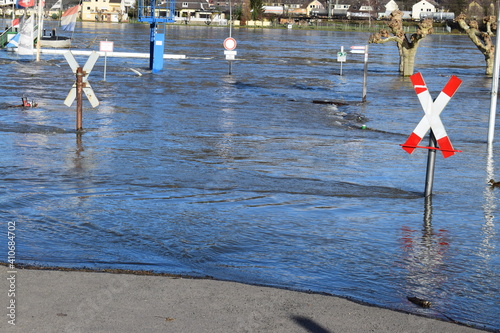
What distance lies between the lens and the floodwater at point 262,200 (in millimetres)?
6766

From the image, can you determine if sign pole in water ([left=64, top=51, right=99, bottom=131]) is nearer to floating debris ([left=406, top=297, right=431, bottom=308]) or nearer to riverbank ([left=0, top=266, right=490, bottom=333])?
riverbank ([left=0, top=266, right=490, bottom=333])

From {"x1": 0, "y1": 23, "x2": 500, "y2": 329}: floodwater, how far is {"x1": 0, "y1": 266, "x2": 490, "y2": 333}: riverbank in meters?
0.45

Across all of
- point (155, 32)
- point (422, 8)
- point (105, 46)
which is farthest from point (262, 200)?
point (422, 8)

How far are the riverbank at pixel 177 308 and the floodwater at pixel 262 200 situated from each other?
446mm

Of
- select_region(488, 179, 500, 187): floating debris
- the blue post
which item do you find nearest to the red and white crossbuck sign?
select_region(488, 179, 500, 187): floating debris

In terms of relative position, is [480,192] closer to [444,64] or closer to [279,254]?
[279,254]

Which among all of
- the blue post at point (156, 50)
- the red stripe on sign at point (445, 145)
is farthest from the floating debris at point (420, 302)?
the blue post at point (156, 50)

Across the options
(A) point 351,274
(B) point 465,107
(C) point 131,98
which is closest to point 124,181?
(A) point 351,274

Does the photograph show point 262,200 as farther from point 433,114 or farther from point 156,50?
point 156,50

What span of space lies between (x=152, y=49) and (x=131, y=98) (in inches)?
458

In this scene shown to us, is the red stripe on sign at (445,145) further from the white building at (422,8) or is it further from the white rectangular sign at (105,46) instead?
the white building at (422,8)

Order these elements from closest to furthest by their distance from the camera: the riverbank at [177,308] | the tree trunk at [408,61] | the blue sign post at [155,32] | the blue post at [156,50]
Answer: the riverbank at [177,308] → the blue sign post at [155,32] → the blue post at [156,50] → the tree trunk at [408,61]

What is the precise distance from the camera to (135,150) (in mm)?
13258

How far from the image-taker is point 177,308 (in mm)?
5445
